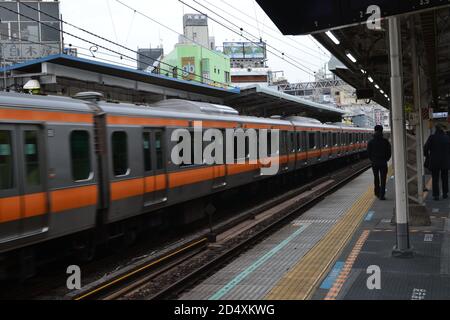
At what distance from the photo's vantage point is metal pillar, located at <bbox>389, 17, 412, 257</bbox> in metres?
7.02

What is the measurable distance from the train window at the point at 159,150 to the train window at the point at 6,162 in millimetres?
3400

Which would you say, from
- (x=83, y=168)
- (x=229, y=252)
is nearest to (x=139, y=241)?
(x=229, y=252)

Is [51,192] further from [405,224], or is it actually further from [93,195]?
[405,224]

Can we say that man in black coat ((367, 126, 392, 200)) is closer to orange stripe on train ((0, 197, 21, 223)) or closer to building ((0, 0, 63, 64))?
orange stripe on train ((0, 197, 21, 223))

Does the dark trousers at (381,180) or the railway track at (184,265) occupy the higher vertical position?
the dark trousers at (381,180)

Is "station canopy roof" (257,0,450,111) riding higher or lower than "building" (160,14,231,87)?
lower

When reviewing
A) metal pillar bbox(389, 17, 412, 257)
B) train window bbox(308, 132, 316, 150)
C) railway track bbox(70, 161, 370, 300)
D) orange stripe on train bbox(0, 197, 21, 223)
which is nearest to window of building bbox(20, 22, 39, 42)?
train window bbox(308, 132, 316, 150)

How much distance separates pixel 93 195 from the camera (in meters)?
7.52

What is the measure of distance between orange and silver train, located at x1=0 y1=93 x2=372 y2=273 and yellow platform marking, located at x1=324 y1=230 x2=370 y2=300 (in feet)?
11.3

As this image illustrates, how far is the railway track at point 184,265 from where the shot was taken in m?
6.57

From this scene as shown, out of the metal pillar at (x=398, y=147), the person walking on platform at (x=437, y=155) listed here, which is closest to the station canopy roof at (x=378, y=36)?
the metal pillar at (x=398, y=147)

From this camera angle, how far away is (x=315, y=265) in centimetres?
710

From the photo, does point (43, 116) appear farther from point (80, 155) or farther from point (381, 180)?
point (381, 180)

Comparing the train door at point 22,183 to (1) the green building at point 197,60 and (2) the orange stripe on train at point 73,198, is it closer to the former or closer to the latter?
(2) the orange stripe on train at point 73,198
